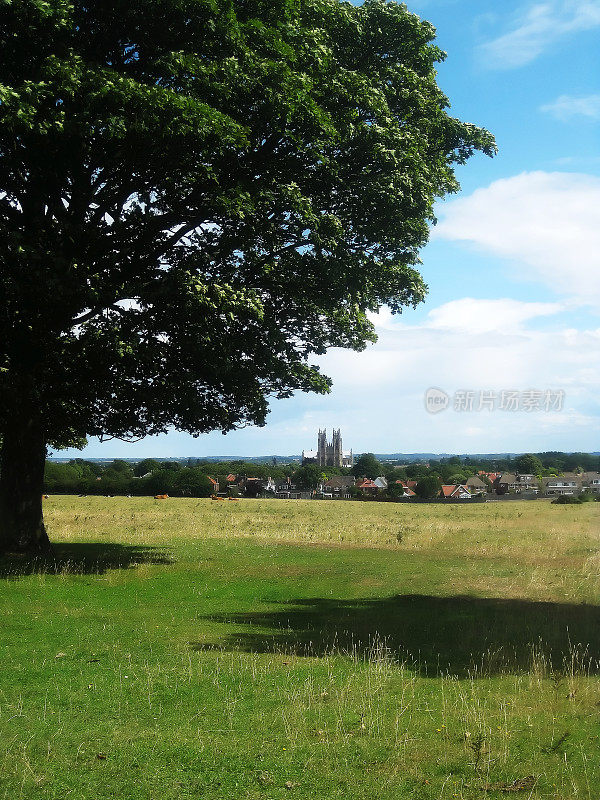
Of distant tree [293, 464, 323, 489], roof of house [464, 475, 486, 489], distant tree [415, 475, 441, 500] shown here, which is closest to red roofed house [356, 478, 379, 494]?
distant tree [293, 464, 323, 489]

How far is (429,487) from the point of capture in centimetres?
12888

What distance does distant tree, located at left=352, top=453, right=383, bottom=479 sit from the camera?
609ft

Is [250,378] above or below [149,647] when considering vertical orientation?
above

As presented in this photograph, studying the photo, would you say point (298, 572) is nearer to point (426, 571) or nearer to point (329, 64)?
point (426, 571)

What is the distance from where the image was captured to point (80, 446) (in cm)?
3244

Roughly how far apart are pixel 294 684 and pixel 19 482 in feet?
50.8

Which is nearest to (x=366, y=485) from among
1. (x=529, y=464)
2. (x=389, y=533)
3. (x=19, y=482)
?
(x=529, y=464)

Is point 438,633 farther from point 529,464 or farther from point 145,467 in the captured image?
point 145,467

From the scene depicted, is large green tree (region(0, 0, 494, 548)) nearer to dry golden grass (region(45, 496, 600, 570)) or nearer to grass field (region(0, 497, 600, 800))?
grass field (region(0, 497, 600, 800))

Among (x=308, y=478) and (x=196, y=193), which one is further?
(x=308, y=478)

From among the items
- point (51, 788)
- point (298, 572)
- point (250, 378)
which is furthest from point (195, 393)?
point (51, 788)

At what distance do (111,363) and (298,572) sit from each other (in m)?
9.04

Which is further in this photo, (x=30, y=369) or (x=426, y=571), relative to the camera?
(x=426, y=571)

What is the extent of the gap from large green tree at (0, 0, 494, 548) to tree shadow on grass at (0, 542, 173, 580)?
1108 mm
